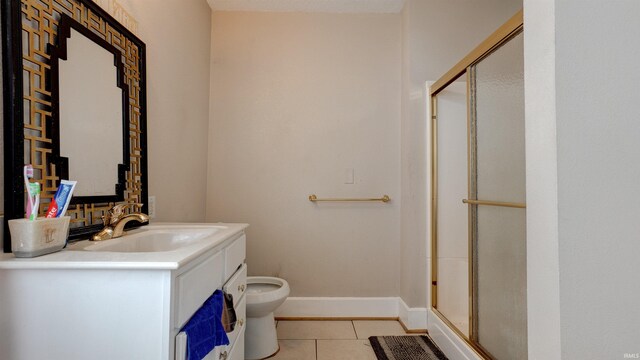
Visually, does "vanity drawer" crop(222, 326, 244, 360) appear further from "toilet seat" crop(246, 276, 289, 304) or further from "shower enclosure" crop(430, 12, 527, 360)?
"shower enclosure" crop(430, 12, 527, 360)

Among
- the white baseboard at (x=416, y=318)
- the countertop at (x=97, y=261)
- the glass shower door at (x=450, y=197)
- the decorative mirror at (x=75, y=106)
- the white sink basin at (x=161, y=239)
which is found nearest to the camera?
the countertop at (x=97, y=261)

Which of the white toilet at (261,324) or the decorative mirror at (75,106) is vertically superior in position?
the decorative mirror at (75,106)

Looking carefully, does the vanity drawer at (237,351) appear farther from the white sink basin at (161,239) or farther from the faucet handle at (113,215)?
the faucet handle at (113,215)

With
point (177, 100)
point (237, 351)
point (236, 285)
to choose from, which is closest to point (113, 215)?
point (236, 285)

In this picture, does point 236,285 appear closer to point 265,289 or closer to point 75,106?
point 265,289

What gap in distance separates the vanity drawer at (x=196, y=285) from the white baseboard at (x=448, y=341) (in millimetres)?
1292

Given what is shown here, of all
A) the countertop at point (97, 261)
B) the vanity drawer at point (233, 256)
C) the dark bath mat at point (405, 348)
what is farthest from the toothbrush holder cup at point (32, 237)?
the dark bath mat at point (405, 348)

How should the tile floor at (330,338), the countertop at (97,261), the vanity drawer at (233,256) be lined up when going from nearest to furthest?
the countertop at (97,261)
the vanity drawer at (233,256)
the tile floor at (330,338)

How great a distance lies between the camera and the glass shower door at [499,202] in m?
1.32

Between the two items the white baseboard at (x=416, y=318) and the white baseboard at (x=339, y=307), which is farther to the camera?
the white baseboard at (x=339, y=307)

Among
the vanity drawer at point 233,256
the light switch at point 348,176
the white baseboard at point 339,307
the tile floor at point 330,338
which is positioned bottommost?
the tile floor at point 330,338

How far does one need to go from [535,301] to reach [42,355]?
123cm

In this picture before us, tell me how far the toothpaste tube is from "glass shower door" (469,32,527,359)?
158 cm

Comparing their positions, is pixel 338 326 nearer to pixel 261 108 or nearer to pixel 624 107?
pixel 261 108
